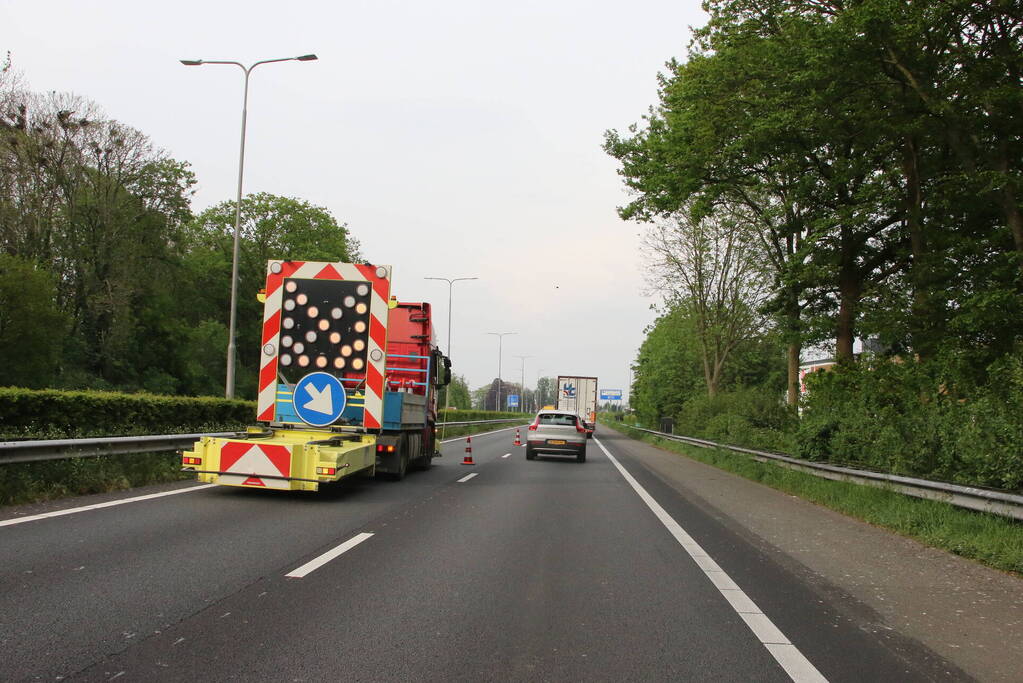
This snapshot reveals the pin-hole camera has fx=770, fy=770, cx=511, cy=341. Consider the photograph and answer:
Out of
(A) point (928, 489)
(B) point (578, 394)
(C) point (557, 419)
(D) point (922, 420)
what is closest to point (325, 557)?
(A) point (928, 489)

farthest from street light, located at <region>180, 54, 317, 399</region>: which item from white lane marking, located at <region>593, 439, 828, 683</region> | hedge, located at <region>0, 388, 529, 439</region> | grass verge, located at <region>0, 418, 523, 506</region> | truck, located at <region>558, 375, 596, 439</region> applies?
A: truck, located at <region>558, 375, 596, 439</region>

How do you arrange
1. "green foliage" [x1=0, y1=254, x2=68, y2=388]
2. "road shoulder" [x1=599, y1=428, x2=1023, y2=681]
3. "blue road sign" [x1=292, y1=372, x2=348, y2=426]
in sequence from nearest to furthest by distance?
"road shoulder" [x1=599, y1=428, x2=1023, y2=681] → "blue road sign" [x1=292, y1=372, x2=348, y2=426] → "green foliage" [x1=0, y1=254, x2=68, y2=388]

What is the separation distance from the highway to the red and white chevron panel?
2.13 meters

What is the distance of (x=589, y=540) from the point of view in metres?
8.34

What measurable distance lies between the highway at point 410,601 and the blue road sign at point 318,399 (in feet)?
5.99

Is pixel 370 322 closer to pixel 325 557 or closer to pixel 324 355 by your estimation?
pixel 324 355

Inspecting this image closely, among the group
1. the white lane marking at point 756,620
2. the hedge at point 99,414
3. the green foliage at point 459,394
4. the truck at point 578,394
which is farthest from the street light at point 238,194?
the green foliage at point 459,394

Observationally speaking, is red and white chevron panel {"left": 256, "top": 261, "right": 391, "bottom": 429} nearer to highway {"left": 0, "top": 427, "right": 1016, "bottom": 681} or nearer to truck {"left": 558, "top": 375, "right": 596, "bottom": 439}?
highway {"left": 0, "top": 427, "right": 1016, "bottom": 681}

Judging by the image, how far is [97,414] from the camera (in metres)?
14.2

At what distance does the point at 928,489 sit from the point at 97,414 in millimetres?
13684

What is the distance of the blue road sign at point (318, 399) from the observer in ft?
37.2

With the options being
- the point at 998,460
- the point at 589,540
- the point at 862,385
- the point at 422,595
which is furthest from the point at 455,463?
the point at 422,595

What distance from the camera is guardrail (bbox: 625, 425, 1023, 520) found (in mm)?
8219

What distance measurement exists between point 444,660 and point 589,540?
4.35 m
